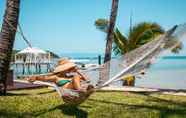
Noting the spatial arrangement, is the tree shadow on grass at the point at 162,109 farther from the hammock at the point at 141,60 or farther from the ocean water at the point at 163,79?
the hammock at the point at 141,60

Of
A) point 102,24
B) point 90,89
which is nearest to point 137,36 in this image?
point 102,24

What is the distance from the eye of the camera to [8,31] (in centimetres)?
698

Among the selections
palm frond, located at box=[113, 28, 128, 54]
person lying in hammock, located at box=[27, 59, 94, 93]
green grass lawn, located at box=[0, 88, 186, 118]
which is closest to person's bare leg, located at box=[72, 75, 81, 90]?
person lying in hammock, located at box=[27, 59, 94, 93]

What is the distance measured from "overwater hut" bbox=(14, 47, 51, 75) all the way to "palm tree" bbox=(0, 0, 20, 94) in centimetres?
927

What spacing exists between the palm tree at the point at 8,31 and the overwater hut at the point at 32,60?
9.27 m

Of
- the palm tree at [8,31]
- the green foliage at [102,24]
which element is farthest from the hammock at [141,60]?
the green foliage at [102,24]

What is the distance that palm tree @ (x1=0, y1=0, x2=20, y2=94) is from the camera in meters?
6.96

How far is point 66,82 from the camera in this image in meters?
5.52

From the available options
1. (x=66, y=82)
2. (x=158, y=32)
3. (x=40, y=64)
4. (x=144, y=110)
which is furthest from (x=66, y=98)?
(x=40, y=64)

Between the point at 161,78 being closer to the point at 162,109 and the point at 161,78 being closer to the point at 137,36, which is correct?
the point at 137,36

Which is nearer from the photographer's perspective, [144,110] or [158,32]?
[144,110]

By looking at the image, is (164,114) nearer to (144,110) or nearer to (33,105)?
(144,110)

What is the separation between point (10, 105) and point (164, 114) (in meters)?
2.33

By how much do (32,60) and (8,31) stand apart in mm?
10239
